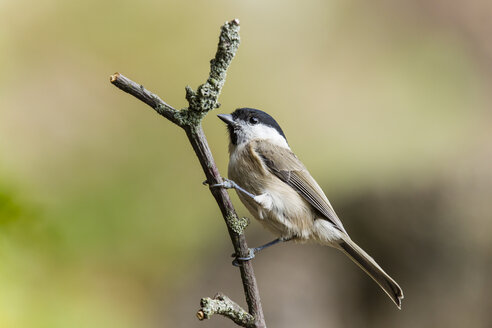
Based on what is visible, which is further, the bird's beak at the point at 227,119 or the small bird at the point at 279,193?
the bird's beak at the point at 227,119

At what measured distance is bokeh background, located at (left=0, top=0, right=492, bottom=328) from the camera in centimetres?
314

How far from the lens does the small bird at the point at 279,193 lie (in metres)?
2.15

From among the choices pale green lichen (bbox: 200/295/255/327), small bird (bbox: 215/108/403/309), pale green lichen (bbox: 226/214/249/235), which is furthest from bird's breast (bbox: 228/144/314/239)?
pale green lichen (bbox: 200/295/255/327)

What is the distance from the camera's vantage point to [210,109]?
52.8 inches

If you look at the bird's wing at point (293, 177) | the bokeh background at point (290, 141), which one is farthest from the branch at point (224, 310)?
the bokeh background at point (290, 141)

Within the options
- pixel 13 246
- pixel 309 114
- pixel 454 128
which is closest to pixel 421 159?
pixel 454 128

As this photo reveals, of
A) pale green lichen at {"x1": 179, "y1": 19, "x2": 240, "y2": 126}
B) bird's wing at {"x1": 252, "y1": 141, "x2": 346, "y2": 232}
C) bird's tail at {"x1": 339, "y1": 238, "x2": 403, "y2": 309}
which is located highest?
bird's wing at {"x1": 252, "y1": 141, "x2": 346, "y2": 232}

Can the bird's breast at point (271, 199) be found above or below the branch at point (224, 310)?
above

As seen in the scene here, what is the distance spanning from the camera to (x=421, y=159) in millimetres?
3631

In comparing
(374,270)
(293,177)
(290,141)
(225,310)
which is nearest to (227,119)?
(293,177)

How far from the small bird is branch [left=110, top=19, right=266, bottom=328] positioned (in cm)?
62

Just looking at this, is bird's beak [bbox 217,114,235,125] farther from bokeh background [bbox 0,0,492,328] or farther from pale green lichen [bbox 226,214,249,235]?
bokeh background [bbox 0,0,492,328]

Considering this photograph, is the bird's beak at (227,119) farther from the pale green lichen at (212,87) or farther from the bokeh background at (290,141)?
the bokeh background at (290,141)

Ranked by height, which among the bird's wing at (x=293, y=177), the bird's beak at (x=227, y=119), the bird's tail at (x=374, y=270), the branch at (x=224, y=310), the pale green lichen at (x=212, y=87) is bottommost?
the branch at (x=224, y=310)
